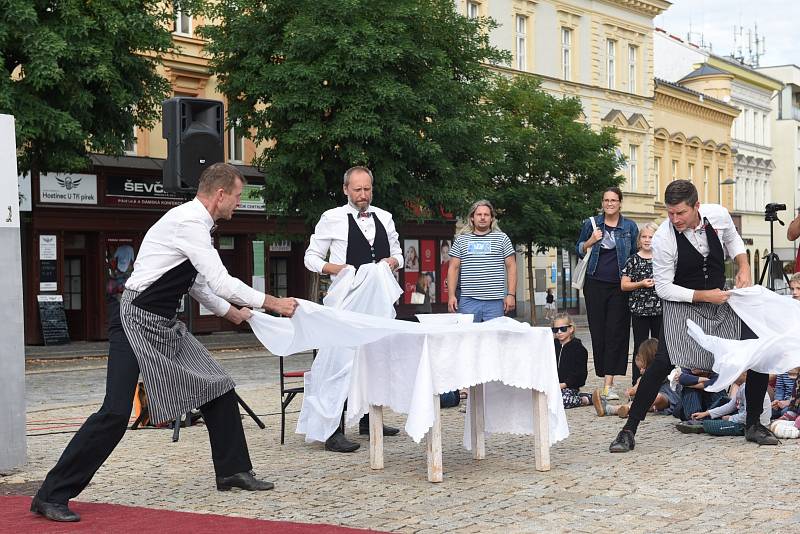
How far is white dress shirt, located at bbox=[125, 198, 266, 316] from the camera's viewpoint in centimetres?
720

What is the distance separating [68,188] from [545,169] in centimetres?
1504

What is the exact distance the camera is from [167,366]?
23.7ft

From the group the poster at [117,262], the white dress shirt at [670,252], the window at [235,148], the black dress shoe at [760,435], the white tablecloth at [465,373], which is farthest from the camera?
the window at [235,148]

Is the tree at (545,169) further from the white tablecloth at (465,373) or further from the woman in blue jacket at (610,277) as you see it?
the white tablecloth at (465,373)

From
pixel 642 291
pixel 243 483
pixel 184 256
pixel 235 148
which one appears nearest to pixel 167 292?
pixel 184 256

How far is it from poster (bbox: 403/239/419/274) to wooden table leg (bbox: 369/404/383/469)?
32.0 meters

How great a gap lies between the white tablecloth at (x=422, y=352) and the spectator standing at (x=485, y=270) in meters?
3.08

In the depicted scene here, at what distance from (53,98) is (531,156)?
1806 centimetres

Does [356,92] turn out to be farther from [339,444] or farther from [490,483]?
[490,483]

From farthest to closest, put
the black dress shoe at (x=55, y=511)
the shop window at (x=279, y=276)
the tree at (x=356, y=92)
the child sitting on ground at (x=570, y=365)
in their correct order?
the shop window at (x=279, y=276) → the tree at (x=356, y=92) → the child sitting on ground at (x=570, y=365) → the black dress shoe at (x=55, y=511)

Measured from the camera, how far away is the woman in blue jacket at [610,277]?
40.5 feet

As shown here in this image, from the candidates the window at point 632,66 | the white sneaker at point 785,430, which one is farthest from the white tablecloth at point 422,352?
the window at point 632,66

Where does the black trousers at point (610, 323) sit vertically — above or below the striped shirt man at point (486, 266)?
below

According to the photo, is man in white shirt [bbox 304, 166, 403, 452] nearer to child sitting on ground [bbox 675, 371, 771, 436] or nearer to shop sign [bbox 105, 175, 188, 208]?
child sitting on ground [bbox 675, 371, 771, 436]
